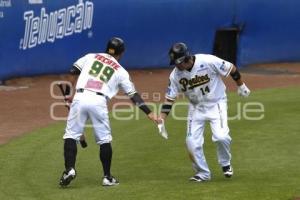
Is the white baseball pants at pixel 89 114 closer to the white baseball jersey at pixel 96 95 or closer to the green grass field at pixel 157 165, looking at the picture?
the white baseball jersey at pixel 96 95

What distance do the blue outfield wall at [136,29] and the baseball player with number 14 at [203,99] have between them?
467 inches

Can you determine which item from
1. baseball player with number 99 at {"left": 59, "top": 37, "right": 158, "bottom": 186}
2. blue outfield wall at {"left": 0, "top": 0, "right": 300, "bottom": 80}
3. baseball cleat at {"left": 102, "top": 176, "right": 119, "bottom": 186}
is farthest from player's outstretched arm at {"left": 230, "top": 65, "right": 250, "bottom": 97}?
blue outfield wall at {"left": 0, "top": 0, "right": 300, "bottom": 80}

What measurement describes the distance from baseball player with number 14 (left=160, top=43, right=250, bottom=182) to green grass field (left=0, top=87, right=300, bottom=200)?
1.03 feet

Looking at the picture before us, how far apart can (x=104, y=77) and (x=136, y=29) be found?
1453 centimetres

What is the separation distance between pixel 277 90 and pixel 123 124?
6.69 metres

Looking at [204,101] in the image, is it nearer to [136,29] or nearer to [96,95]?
[96,95]

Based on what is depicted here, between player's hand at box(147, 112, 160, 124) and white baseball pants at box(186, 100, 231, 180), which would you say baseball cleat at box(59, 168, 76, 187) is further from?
white baseball pants at box(186, 100, 231, 180)

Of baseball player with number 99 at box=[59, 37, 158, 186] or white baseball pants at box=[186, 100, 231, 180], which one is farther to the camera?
white baseball pants at box=[186, 100, 231, 180]

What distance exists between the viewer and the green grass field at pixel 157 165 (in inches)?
343

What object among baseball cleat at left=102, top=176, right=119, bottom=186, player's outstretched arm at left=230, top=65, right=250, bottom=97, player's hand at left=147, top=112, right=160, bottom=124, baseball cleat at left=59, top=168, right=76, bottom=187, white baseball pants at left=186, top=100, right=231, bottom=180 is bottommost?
baseball cleat at left=102, top=176, right=119, bottom=186

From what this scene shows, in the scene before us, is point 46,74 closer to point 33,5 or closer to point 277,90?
point 33,5

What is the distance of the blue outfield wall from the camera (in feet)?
68.0

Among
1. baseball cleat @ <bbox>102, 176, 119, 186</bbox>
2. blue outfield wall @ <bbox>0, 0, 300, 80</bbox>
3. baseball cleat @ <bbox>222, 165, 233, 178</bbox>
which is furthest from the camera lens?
blue outfield wall @ <bbox>0, 0, 300, 80</bbox>

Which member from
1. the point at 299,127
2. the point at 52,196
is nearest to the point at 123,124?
the point at 299,127
